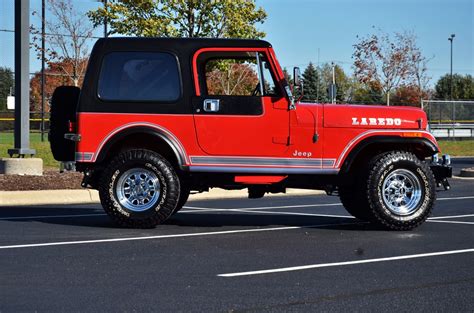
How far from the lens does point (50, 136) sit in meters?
11.0

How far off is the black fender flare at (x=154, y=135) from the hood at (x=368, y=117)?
1646 millimetres

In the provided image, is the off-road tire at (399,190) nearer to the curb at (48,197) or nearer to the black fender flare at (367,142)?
the black fender flare at (367,142)

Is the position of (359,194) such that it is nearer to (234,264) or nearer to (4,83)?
(234,264)

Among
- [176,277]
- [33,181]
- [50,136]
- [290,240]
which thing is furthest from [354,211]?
[33,181]

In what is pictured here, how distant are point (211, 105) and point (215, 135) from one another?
0.37m

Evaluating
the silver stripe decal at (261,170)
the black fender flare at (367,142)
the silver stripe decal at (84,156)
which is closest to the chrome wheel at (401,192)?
the black fender flare at (367,142)

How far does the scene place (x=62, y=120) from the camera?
11.1 m

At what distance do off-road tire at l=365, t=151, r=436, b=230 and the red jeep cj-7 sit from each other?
0.01 metres

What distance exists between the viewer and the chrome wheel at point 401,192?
34.8 ft

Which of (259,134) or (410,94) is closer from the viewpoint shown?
(259,134)

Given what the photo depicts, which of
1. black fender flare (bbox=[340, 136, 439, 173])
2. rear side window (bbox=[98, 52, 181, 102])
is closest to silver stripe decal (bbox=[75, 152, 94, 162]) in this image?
rear side window (bbox=[98, 52, 181, 102])

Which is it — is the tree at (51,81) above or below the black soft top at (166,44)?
above

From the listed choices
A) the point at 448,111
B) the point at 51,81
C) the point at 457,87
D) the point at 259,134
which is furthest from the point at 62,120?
the point at 457,87

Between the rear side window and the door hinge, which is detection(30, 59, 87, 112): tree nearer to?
the rear side window
